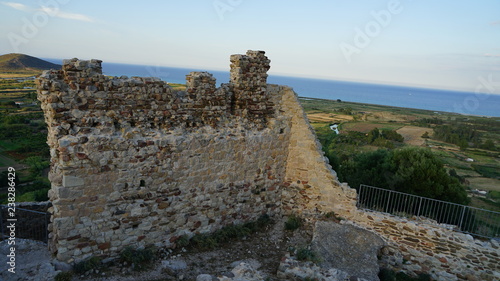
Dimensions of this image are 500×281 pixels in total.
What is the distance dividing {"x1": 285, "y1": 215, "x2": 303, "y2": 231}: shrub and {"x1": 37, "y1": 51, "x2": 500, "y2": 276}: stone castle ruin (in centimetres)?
26

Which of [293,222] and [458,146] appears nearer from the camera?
[293,222]

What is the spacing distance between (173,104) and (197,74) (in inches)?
35.7

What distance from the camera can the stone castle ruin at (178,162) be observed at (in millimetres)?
5480

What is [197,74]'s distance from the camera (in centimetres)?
702

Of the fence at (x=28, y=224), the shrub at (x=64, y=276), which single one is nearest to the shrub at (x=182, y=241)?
the shrub at (x=64, y=276)

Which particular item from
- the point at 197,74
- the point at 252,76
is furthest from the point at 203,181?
the point at 252,76

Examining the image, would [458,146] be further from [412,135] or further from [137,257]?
[137,257]

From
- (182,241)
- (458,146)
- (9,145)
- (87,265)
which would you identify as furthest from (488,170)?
(9,145)

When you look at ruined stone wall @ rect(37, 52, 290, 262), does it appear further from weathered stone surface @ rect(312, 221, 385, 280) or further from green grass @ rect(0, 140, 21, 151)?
green grass @ rect(0, 140, 21, 151)

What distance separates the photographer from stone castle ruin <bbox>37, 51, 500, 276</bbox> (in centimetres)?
548

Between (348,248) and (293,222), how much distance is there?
5.62 ft

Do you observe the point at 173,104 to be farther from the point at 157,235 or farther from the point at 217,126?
the point at 157,235

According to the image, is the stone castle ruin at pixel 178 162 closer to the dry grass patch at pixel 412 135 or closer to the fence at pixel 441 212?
the fence at pixel 441 212

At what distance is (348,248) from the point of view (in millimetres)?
7414
